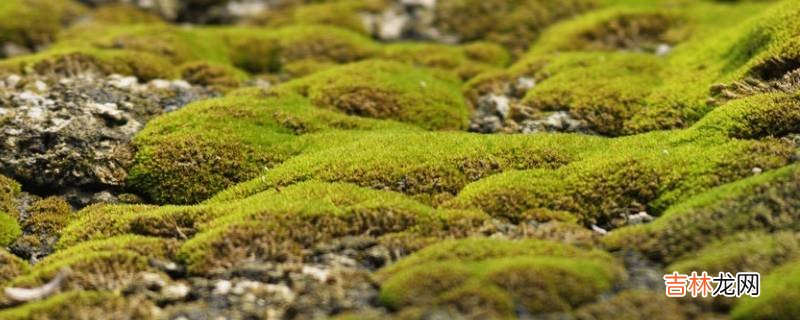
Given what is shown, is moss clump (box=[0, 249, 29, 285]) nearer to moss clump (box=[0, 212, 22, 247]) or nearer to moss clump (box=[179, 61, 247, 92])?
moss clump (box=[0, 212, 22, 247])

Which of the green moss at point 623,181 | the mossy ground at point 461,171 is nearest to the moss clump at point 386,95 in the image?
the mossy ground at point 461,171

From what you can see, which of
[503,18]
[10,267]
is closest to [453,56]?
[503,18]

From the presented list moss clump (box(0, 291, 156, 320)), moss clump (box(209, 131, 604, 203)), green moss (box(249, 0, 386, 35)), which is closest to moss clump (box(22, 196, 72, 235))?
moss clump (box(209, 131, 604, 203))

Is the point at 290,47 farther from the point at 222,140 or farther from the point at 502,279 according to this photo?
the point at 502,279

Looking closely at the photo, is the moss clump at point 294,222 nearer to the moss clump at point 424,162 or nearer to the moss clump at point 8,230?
the moss clump at point 424,162

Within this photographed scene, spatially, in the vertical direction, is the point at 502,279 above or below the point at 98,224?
above

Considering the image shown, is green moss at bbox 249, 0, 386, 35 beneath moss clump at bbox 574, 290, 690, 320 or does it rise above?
beneath

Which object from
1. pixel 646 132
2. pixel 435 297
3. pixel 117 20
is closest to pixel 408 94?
pixel 646 132
